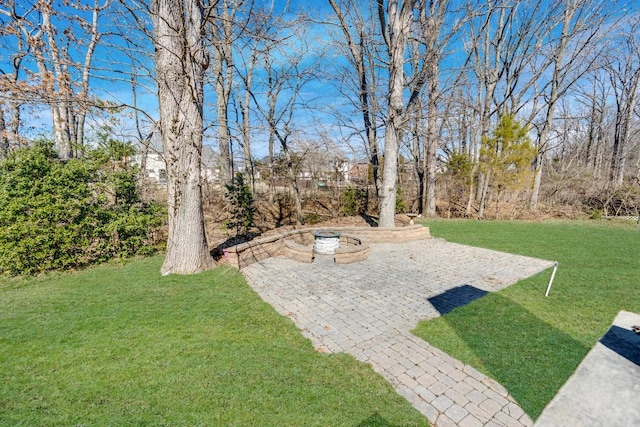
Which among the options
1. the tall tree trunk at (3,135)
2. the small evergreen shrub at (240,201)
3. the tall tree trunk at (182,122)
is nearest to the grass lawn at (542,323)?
the tall tree trunk at (182,122)

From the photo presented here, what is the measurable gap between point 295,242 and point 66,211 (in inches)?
193

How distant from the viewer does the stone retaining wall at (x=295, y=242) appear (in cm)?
592

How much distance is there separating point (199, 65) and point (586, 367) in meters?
7.06

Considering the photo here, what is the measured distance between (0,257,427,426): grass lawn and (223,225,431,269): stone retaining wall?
5.50 ft

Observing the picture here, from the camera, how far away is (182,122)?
514cm

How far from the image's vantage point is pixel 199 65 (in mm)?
5156

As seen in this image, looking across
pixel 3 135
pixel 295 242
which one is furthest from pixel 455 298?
pixel 3 135

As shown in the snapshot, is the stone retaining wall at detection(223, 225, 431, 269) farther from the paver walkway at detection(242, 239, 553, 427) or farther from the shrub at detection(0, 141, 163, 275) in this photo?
the shrub at detection(0, 141, 163, 275)

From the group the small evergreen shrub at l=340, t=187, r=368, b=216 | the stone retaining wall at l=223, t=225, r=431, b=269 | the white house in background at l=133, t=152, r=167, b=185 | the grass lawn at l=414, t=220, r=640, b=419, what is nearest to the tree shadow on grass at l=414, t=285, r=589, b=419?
the grass lawn at l=414, t=220, r=640, b=419

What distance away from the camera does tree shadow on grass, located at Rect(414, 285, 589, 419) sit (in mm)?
2518

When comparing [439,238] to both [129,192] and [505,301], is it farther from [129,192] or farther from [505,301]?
[129,192]

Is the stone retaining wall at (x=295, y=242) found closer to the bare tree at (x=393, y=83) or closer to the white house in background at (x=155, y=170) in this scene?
the bare tree at (x=393, y=83)

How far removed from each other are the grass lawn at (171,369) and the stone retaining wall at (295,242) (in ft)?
5.50

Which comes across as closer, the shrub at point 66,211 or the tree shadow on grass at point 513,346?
the tree shadow on grass at point 513,346
